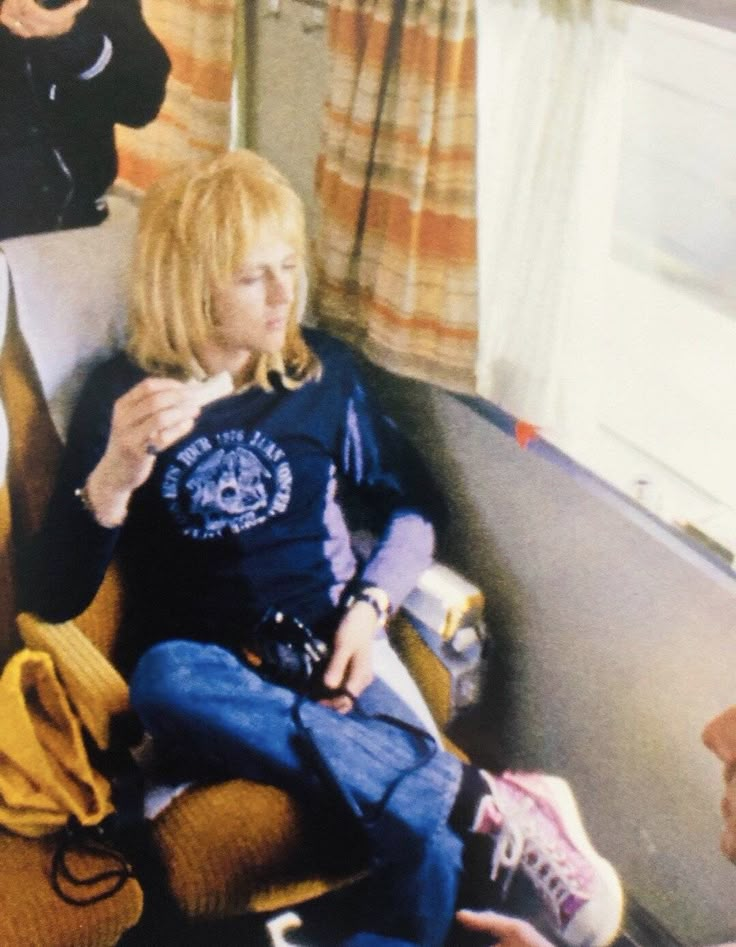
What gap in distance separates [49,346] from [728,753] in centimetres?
94

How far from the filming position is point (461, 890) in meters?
1.10

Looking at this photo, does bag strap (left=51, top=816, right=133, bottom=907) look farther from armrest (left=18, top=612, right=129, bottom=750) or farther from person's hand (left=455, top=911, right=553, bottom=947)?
person's hand (left=455, top=911, right=553, bottom=947)

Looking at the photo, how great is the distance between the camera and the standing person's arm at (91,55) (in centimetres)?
118

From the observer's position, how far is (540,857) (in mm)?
1112

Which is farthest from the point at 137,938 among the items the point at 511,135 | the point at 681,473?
the point at 511,135

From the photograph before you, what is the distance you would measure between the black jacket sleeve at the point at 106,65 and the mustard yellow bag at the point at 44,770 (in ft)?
2.47

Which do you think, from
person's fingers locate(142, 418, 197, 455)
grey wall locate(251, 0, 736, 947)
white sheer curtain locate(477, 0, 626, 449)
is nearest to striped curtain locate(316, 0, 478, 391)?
white sheer curtain locate(477, 0, 626, 449)

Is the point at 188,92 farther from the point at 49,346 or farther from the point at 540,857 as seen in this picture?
the point at 540,857

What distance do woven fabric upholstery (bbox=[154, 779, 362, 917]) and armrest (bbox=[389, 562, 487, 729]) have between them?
26cm

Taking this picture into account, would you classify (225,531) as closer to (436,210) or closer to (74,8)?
(436,210)

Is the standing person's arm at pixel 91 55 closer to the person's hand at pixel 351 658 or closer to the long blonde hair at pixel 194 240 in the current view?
the long blonde hair at pixel 194 240

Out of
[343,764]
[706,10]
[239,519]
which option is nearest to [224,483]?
[239,519]

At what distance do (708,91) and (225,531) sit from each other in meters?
0.85

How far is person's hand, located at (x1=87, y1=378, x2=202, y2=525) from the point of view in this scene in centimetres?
106
